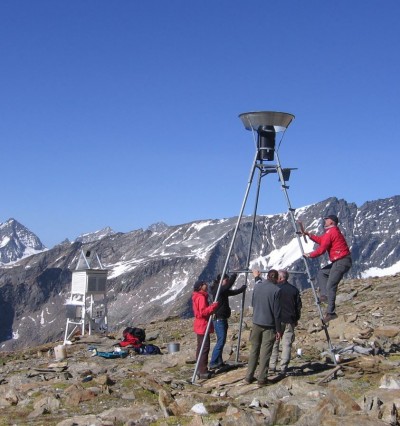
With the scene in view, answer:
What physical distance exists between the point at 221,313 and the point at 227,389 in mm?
2499

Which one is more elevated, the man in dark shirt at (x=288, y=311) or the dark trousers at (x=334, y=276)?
the dark trousers at (x=334, y=276)

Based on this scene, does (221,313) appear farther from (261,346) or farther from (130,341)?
(130,341)

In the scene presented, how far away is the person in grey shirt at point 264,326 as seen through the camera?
12461 millimetres

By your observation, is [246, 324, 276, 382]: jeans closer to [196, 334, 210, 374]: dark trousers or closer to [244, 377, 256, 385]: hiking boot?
[244, 377, 256, 385]: hiking boot

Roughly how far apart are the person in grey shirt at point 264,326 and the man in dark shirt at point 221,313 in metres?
1.54

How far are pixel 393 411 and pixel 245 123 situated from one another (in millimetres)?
7031

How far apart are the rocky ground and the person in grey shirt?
401 millimetres

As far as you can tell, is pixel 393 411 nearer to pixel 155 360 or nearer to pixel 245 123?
pixel 245 123

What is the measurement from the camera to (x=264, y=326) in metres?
12.5

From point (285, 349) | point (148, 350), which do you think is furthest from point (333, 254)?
point (148, 350)

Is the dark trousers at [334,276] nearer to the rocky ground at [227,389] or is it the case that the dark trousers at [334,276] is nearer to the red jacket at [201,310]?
the rocky ground at [227,389]

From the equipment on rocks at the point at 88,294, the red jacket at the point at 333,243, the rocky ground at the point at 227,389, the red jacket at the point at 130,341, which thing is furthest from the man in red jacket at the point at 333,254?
the equipment on rocks at the point at 88,294

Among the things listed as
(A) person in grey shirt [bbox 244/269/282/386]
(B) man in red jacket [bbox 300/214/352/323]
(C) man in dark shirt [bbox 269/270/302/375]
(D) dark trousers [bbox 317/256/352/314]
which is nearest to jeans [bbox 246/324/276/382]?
(A) person in grey shirt [bbox 244/269/282/386]

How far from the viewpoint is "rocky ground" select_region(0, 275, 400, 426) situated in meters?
9.49
